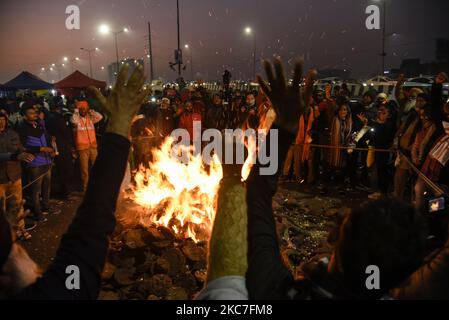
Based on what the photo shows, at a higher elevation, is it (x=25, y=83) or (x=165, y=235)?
(x=25, y=83)

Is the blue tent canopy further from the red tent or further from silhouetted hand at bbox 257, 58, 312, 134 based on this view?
silhouetted hand at bbox 257, 58, 312, 134

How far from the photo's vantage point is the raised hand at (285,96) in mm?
1403

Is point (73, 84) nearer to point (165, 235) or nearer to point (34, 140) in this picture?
point (34, 140)

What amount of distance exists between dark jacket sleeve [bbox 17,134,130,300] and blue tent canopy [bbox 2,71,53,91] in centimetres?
2112

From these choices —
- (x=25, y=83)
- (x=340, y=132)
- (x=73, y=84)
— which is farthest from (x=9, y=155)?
(x=25, y=83)

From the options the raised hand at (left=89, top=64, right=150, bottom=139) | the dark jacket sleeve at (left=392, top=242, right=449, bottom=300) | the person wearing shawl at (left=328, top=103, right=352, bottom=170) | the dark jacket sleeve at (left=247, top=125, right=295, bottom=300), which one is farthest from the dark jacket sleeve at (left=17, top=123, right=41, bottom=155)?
the person wearing shawl at (left=328, top=103, right=352, bottom=170)

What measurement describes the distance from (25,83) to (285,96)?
72.4 ft

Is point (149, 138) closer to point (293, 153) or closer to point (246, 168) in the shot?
point (293, 153)

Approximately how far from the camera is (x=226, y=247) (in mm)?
1455

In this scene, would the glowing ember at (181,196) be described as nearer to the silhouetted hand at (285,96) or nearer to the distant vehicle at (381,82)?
the silhouetted hand at (285,96)

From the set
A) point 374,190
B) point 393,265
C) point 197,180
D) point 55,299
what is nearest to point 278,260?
point 393,265

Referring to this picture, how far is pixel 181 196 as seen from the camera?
6758 millimetres

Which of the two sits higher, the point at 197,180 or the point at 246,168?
the point at 246,168
